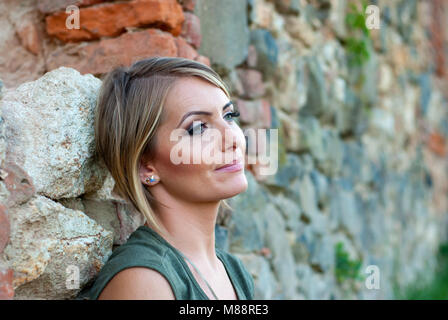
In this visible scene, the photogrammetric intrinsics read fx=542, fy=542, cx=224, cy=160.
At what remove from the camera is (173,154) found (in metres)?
1.47

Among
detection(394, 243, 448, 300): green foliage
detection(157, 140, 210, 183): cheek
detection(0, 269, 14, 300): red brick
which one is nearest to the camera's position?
detection(0, 269, 14, 300): red brick

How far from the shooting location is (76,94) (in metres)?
1.51

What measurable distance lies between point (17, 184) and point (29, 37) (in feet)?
3.17

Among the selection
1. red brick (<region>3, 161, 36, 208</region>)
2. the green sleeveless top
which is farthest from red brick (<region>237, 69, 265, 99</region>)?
red brick (<region>3, 161, 36, 208</region>)

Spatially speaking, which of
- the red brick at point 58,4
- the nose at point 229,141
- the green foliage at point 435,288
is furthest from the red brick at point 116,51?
the green foliage at point 435,288

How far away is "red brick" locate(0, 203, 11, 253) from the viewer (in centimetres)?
121

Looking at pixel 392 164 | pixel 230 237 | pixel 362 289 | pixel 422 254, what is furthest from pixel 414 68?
pixel 230 237

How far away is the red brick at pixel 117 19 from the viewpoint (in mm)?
1911

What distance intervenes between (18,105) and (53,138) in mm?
123

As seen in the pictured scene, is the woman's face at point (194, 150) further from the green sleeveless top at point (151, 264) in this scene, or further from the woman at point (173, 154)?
the green sleeveless top at point (151, 264)

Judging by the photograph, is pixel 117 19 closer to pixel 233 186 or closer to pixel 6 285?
pixel 233 186

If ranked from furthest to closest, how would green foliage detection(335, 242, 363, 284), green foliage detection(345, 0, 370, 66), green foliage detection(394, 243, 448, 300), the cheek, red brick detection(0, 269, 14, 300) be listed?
green foliage detection(394, 243, 448, 300) → green foliage detection(345, 0, 370, 66) → green foliage detection(335, 242, 363, 284) → the cheek → red brick detection(0, 269, 14, 300)

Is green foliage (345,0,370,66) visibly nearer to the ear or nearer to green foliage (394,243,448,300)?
green foliage (394,243,448,300)
